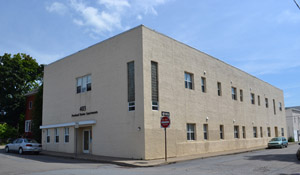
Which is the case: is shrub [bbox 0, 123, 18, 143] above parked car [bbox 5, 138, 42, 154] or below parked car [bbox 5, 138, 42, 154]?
above

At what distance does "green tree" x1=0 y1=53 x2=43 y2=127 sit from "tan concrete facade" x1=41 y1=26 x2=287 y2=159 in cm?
1707

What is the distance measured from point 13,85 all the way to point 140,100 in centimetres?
3177

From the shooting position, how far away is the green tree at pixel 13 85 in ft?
138

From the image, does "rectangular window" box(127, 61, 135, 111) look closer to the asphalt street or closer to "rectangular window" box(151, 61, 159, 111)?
"rectangular window" box(151, 61, 159, 111)

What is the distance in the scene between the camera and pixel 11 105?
41.9 m

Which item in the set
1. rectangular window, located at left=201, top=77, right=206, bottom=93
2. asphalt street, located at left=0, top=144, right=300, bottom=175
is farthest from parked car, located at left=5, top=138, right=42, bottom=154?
rectangular window, located at left=201, top=77, right=206, bottom=93

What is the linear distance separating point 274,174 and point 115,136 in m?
11.1

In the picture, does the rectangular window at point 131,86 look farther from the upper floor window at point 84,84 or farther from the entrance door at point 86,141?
the entrance door at point 86,141

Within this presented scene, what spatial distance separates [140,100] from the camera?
18.6 m

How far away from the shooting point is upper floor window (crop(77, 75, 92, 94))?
75.8 ft

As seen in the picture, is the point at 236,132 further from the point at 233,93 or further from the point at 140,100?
the point at 140,100

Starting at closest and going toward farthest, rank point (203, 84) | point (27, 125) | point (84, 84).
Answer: point (84, 84) < point (203, 84) < point (27, 125)

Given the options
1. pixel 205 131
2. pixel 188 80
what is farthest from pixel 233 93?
pixel 188 80

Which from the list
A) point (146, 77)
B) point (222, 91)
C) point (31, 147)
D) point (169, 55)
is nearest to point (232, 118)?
point (222, 91)
